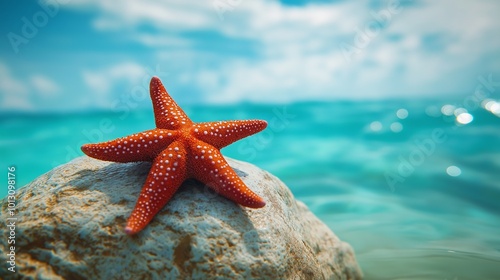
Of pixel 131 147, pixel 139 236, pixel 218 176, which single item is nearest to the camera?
pixel 139 236

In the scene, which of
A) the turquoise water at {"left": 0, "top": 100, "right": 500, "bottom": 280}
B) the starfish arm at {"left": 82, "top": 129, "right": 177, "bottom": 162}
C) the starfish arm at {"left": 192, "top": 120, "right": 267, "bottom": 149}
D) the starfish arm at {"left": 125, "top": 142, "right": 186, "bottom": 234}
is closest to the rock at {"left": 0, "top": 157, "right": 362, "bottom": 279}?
the starfish arm at {"left": 125, "top": 142, "right": 186, "bottom": 234}

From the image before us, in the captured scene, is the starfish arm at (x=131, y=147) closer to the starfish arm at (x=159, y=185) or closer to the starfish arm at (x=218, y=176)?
the starfish arm at (x=159, y=185)

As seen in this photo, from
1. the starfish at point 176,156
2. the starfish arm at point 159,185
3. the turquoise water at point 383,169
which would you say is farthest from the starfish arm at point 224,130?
the turquoise water at point 383,169

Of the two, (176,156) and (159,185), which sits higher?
(176,156)

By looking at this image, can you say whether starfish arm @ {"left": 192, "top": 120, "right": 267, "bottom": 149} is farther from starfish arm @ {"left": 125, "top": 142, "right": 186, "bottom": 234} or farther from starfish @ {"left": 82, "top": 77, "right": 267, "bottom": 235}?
starfish arm @ {"left": 125, "top": 142, "right": 186, "bottom": 234}

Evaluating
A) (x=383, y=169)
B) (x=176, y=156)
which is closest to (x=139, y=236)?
(x=176, y=156)

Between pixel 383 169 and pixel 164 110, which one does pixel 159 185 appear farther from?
pixel 383 169

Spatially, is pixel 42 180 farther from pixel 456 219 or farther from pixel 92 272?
pixel 456 219
